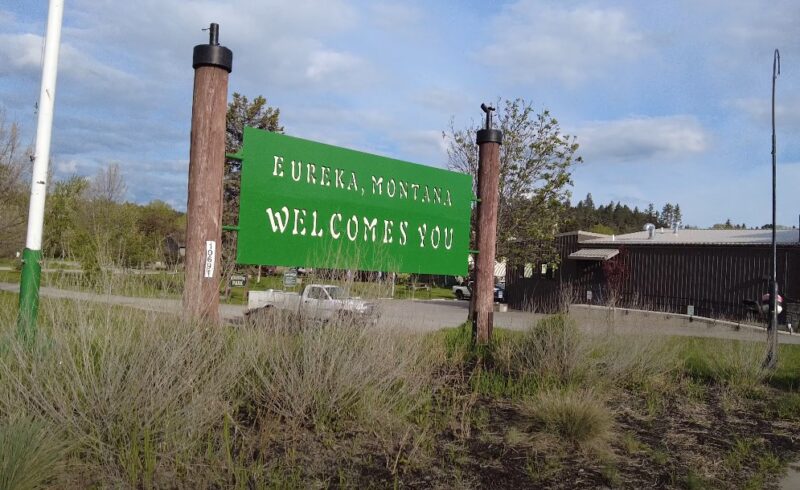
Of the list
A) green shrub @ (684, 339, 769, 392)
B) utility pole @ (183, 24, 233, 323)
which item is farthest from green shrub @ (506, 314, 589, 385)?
utility pole @ (183, 24, 233, 323)

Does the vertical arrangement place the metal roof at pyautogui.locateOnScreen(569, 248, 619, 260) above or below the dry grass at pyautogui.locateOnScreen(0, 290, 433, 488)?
above

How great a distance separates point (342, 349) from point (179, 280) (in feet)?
4.89

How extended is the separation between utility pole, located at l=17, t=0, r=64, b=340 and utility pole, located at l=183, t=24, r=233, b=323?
1.03 metres

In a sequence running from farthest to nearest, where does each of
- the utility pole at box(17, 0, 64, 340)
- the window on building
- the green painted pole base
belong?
the window on building, the utility pole at box(17, 0, 64, 340), the green painted pole base

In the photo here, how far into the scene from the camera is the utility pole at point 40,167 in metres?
4.74

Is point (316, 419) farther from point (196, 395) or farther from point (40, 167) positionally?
point (40, 167)

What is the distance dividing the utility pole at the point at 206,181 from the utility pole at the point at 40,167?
1032mm

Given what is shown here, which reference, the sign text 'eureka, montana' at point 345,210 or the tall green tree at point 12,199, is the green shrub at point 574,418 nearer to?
the sign text 'eureka, montana' at point 345,210

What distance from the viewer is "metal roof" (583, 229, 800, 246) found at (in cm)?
2683

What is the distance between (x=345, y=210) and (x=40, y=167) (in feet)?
8.97

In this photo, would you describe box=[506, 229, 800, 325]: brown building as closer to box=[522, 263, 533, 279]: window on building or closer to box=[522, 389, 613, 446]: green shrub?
box=[522, 263, 533, 279]: window on building

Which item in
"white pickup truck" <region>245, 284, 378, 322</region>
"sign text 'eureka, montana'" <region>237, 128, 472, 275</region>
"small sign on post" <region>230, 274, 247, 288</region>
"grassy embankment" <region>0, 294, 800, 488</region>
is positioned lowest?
"grassy embankment" <region>0, 294, 800, 488</region>

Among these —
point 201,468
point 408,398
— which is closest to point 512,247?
point 408,398

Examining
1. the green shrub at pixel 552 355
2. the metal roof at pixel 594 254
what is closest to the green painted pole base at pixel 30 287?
the green shrub at pixel 552 355
